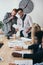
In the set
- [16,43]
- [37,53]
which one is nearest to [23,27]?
[16,43]

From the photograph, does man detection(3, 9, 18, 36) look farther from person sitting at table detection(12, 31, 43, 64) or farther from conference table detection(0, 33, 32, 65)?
person sitting at table detection(12, 31, 43, 64)

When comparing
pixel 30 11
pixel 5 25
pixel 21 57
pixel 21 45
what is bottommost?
pixel 21 57

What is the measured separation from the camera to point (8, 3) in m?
1.15

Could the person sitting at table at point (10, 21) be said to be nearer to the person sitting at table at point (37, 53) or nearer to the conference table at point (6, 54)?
the conference table at point (6, 54)

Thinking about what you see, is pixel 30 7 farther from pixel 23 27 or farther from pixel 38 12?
pixel 23 27

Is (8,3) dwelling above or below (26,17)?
above

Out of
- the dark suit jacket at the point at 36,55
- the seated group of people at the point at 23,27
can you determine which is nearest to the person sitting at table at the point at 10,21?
the seated group of people at the point at 23,27

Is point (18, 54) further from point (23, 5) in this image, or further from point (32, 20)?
point (23, 5)

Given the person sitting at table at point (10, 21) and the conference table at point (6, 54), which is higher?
the person sitting at table at point (10, 21)

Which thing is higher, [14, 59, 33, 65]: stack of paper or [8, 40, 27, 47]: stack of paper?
[8, 40, 27, 47]: stack of paper

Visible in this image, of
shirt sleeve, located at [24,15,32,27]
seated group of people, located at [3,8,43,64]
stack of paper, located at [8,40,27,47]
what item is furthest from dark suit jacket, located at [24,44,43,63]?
shirt sleeve, located at [24,15,32,27]

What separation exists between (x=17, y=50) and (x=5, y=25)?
0.89 ft

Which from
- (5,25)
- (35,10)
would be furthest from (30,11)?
(5,25)

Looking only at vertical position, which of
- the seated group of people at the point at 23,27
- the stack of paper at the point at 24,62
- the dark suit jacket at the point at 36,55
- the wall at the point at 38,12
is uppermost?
the wall at the point at 38,12
